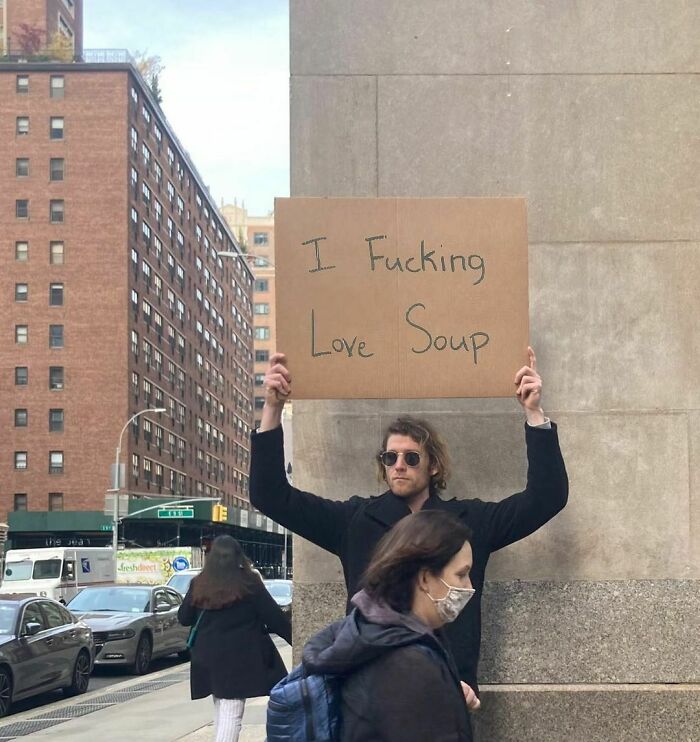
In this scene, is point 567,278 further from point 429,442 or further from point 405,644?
point 405,644

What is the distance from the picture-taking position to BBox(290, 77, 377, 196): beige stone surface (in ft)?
16.4

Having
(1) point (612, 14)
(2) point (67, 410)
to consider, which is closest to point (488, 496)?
(1) point (612, 14)

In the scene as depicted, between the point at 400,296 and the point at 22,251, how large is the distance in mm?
69292

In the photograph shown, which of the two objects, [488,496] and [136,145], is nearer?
[488,496]

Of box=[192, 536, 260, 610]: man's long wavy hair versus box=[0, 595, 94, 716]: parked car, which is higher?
box=[192, 536, 260, 610]: man's long wavy hair

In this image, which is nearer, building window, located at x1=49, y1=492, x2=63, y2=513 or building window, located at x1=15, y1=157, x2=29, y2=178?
building window, located at x1=49, y1=492, x2=63, y2=513

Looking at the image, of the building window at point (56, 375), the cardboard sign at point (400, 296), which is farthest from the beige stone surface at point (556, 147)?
the building window at point (56, 375)

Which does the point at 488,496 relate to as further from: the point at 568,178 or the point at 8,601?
the point at 8,601

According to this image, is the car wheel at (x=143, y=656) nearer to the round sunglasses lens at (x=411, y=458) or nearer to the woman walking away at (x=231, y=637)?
the woman walking away at (x=231, y=637)

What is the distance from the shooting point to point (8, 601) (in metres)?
16.1

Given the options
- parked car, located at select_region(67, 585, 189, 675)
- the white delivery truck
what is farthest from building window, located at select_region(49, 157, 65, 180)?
parked car, located at select_region(67, 585, 189, 675)

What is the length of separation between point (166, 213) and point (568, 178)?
7864 cm

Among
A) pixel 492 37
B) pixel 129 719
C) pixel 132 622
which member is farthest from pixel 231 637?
pixel 132 622

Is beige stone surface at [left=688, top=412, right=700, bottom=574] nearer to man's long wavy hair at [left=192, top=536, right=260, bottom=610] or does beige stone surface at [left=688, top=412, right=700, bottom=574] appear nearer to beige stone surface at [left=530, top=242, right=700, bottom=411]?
beige stone surface at [left=530, top=242, right=700, bottom=411]
